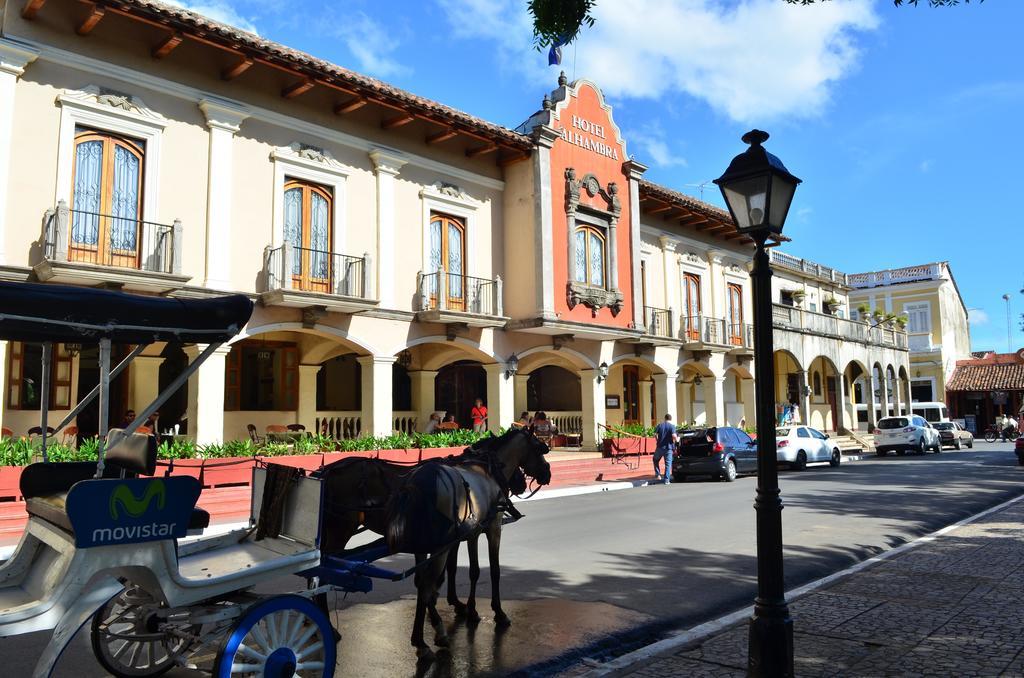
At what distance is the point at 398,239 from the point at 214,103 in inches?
210

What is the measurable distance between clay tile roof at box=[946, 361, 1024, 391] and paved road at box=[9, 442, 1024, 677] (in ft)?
120

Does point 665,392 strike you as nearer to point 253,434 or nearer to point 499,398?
point 499,398

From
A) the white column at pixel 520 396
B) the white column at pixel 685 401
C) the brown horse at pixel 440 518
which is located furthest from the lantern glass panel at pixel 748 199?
the white column at pixel 685 401

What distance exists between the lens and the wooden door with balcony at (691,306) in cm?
2809

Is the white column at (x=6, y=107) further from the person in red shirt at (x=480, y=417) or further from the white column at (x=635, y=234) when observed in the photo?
the white column at (x=635, y=234)

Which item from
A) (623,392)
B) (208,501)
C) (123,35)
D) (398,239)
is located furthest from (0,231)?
(623,392)

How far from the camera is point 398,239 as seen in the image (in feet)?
63.3

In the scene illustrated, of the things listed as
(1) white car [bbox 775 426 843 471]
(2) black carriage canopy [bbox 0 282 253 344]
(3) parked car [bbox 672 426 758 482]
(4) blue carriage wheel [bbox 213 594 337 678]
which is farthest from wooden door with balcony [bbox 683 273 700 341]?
(4) blue carriage wheel [bbox 213 594 337 678]

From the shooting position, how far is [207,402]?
15.7 m

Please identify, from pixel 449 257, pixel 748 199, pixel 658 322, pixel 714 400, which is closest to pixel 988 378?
pixel 714 400

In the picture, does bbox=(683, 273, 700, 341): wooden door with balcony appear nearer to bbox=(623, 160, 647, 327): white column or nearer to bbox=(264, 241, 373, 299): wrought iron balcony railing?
bbox=(623, 160, 647, 327): white column

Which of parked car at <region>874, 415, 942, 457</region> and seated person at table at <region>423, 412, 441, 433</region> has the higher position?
seated person at table at <region>423, 412, 441, 433</region>

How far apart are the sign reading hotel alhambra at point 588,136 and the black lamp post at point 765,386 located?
58.1 feet

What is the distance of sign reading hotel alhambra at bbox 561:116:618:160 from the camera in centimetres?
2291
